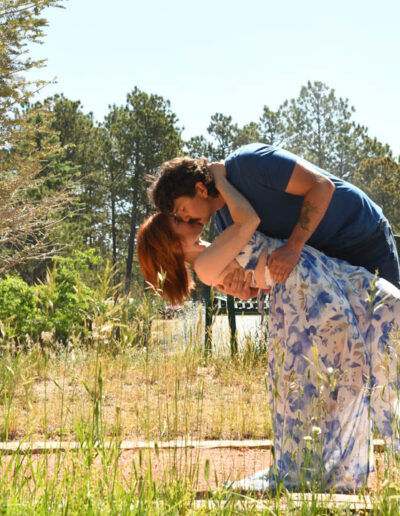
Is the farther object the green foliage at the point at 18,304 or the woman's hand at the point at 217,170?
the green foliage at the point at 18,304

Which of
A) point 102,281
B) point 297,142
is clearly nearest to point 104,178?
point 297,142

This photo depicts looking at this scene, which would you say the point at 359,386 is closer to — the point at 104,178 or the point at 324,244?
the point at 324,244

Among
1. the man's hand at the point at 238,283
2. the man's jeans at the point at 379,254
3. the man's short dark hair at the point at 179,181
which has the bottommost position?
the man's hand at the point at 238,283

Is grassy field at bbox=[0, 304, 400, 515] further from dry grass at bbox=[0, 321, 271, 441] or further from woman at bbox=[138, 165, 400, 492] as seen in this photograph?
woman at bbox=[138, 165, 400, 492]

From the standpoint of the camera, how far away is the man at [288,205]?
242cm

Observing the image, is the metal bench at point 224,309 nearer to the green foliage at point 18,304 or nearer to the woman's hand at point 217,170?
the woman's hand at point 217,170

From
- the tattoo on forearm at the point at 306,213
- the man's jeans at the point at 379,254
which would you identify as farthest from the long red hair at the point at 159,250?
the man's jeans at the point at 379,254

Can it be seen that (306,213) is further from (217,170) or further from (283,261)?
(217,170)

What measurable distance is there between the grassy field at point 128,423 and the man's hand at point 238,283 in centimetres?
25

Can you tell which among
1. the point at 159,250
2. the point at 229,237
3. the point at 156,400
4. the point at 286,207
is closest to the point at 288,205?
the point at 286,207

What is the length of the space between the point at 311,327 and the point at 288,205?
54 cm

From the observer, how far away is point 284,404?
2.42 meters

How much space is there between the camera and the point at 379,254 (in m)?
2.72

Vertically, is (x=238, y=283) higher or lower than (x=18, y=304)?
lower
